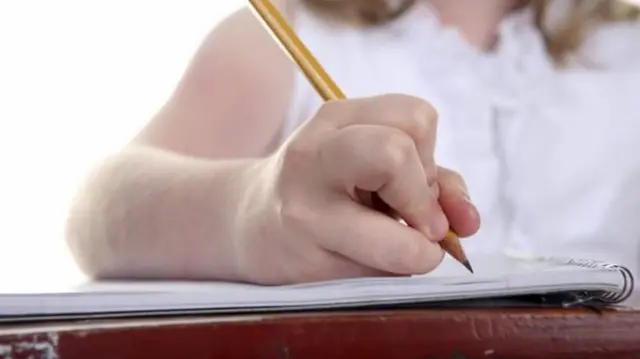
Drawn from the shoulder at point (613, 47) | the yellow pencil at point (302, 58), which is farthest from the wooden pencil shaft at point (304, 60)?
the shoulder at point (613, 47)

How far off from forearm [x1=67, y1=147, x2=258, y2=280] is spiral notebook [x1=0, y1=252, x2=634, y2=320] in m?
0.11

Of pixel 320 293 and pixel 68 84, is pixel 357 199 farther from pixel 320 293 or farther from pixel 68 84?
pixel 68 84

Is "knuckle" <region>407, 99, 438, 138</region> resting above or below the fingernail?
above

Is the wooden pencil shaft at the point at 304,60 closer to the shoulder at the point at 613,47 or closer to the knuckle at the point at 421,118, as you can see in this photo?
the knuckle at the point at 421,118

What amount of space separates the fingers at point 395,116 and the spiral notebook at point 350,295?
0.06m

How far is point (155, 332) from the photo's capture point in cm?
21

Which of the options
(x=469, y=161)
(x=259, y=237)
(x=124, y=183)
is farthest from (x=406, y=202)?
(x=469, y=161)

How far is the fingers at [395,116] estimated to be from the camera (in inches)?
12.4

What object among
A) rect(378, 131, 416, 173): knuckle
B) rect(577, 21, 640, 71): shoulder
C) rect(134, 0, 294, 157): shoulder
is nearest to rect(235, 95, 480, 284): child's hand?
rect(378, 131, 416, 173): knuckle

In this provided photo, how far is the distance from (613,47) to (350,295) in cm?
54

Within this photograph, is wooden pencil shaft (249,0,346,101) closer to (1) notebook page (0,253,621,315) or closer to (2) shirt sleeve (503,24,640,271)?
(1) notebook page (0,253,621,315)

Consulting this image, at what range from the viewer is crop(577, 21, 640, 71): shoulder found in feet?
2.33

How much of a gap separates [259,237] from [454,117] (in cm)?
34

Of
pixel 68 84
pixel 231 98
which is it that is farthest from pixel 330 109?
pixel 68 84
